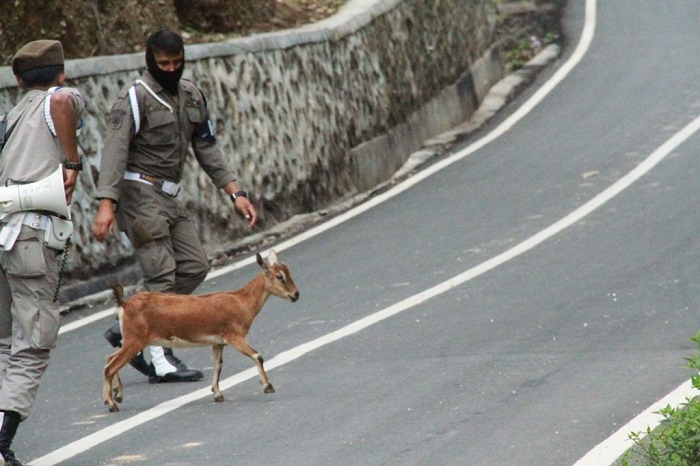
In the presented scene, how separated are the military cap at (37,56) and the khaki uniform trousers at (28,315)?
89 centimetres

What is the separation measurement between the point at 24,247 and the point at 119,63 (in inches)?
268

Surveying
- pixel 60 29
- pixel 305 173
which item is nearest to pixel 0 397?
pixel 60 29

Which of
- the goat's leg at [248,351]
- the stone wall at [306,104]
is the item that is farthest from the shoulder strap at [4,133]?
the stone wall at [306,104]

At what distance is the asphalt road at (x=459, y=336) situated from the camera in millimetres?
7281

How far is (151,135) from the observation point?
873cm

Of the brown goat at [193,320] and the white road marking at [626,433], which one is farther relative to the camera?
the brown goat at [193,320]

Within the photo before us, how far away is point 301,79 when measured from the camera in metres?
16.6

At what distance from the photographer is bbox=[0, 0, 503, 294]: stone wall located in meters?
13.0

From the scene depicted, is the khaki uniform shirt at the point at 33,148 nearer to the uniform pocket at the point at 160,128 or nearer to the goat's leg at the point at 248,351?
the uniform pocket at the point at 160,128

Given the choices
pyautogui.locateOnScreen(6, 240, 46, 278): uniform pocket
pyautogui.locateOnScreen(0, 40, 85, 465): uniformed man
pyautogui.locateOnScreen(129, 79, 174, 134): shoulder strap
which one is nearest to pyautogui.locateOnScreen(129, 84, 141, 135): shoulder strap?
→ pyautogui.locateOnScreen(129, 79, 174, 134): shoulder strap

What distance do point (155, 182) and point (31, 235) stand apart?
194 cm

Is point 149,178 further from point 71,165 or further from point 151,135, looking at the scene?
point 71,165

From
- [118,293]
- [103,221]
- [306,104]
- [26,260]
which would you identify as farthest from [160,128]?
[306,104]

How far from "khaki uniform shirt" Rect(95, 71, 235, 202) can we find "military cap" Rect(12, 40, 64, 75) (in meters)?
1.41
